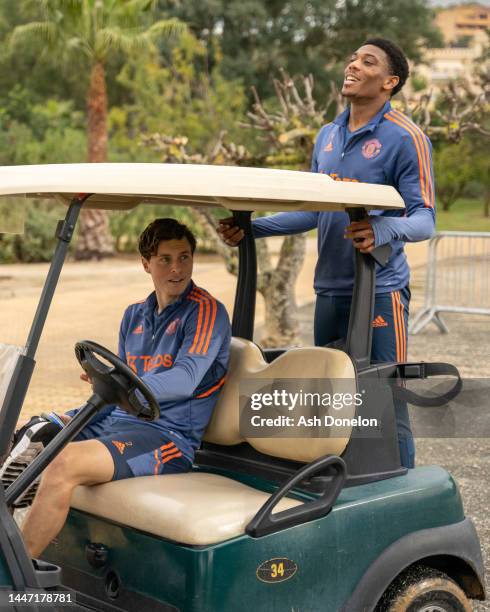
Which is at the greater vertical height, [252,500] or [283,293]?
[252,500]

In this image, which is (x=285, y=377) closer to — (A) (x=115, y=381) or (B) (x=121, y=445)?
(B) (x=121, y=445)

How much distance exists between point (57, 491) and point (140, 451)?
30 centimetres

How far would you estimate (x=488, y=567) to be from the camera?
162 inches

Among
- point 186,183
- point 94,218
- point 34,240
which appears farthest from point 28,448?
point 94,218

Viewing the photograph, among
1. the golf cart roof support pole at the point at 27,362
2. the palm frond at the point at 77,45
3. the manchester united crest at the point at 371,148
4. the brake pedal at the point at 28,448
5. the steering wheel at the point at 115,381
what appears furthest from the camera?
the palm frond at the point at 77,45

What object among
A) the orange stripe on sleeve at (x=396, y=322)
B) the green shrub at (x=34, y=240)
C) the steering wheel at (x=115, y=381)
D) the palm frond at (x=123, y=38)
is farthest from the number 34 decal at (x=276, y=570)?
the palm frond at (x=123, y=38)

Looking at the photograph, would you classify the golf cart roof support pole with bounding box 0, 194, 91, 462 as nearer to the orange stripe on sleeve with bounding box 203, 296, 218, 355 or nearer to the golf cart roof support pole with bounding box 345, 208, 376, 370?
the orange stripe on sleeve with bounding box 203, 296, 218, 355

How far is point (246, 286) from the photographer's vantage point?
11.5ft

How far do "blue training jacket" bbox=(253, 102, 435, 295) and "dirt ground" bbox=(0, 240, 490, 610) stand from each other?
1347 mm

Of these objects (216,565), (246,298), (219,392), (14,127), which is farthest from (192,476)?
(14,127)

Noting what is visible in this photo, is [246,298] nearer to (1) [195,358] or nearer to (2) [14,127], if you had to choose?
(1) [195,358]

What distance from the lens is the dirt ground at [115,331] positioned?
5.98 metres

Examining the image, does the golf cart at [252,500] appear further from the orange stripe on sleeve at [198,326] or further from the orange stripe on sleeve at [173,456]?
the orange stripe on sleeve at [198,326]

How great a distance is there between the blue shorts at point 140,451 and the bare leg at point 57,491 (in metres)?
0.08
